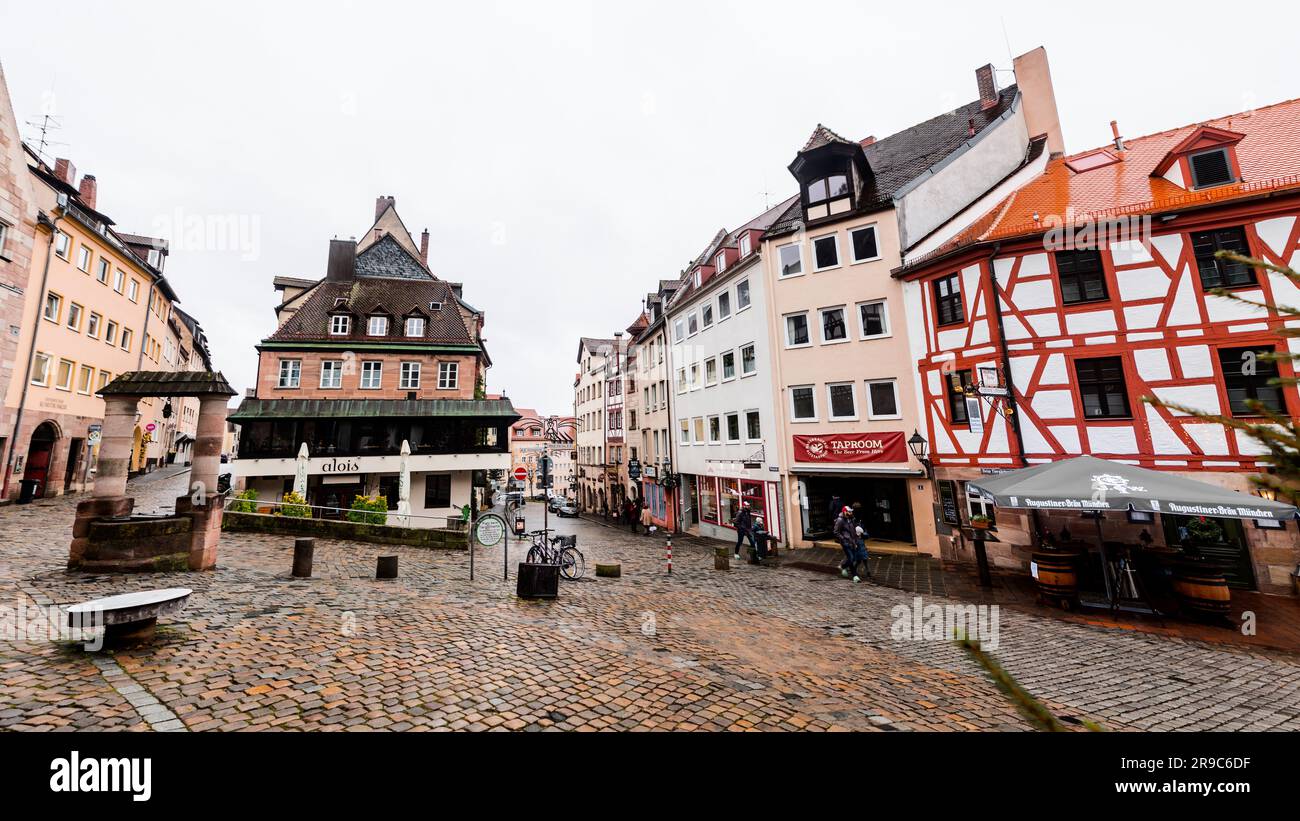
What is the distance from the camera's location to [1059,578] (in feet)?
32.3

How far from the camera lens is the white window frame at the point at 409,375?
27.2m

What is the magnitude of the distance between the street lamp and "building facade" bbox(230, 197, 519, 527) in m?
18.9

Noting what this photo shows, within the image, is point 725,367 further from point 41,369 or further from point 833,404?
point 41,369

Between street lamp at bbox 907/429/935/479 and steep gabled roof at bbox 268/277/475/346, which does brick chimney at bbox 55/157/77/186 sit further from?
street lamp at bbox 907/429/935/479

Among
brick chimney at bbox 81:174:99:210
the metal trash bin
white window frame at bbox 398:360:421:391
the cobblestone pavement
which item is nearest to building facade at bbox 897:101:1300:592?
the cobblestone pavement

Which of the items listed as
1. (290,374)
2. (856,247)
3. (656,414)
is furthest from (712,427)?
(290,374)

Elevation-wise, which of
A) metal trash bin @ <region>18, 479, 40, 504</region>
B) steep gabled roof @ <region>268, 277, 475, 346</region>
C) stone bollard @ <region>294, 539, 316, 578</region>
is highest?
steep gabled roof @ <region>268, 277, 475, 346</region>

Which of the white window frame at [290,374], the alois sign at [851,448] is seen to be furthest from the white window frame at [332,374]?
the alois sign at [851,448]

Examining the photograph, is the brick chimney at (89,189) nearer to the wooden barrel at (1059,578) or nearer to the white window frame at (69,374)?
the white window frame at (69,374)

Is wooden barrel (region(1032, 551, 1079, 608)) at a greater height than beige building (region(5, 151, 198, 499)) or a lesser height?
lesser

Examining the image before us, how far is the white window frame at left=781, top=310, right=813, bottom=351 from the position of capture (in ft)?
61.7

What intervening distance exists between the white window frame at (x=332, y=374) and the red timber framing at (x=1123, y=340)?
27.6 m
